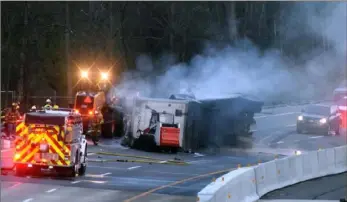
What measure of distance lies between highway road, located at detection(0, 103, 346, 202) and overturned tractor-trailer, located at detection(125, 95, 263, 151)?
0.64m

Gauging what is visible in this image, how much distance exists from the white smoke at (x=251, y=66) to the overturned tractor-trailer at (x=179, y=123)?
2236 millimetres

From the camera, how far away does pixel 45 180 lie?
22125 mm

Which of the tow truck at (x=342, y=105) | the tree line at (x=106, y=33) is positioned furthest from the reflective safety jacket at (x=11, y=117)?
the tow truck at (x=342, y=105)

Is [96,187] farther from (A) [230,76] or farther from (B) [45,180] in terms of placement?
(A) [230,76]

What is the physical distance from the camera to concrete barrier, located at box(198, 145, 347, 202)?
15637mm

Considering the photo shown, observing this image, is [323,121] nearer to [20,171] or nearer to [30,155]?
[20,171]

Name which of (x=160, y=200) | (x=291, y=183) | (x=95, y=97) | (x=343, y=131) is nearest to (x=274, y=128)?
(x=343, y=131)

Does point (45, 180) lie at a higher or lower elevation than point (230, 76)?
lower

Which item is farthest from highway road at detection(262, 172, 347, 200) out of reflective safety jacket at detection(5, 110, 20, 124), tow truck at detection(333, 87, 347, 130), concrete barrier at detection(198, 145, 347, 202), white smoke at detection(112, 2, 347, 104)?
tow truck at detection(333, 87, 347, 130)

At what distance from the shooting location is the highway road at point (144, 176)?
773 inches

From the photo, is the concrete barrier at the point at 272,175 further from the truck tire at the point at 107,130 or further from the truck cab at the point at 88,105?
the truck cab at the point at 88,105

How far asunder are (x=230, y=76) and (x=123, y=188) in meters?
22.4

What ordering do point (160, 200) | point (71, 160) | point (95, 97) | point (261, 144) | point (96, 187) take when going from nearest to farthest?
point (160, 200), point (96, 187), point (71, 160), point (95, 97), point (261, 144)

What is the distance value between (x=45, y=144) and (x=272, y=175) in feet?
21.2
